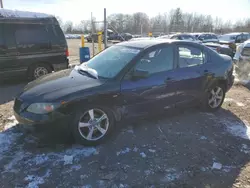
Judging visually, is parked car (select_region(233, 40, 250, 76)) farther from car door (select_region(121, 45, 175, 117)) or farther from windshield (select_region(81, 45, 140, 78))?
windshield (select_region(81, 45, 140, 78))

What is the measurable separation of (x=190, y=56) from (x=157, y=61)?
820 mm

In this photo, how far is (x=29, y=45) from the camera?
21.9ft

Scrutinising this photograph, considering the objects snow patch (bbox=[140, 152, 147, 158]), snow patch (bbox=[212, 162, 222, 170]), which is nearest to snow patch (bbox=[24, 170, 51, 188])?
snow patch (bbox=[140, 152, 147, 158])

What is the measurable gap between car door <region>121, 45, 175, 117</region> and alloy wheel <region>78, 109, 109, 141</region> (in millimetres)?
406

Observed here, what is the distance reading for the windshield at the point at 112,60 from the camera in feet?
12.0

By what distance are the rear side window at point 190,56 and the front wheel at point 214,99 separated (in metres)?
0.76

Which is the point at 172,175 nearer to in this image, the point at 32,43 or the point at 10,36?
the point at 32,43

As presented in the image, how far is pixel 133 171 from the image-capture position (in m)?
2.91

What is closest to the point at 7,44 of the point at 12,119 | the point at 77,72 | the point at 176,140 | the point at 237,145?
the point at 12,119

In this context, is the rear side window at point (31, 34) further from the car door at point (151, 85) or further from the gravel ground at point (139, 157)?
the car door at point (151, 85)

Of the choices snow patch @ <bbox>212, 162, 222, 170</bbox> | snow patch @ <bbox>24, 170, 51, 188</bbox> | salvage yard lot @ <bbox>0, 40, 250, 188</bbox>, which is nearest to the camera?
snow patch @ <bbox>24, 170, 51, 188</bbox>

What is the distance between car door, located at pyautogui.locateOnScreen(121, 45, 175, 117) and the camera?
3.56 m

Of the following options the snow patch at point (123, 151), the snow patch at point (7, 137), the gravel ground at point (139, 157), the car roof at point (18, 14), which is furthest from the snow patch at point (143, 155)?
the car roof at point (18, 14)

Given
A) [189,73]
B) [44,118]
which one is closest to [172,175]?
[44,118]
